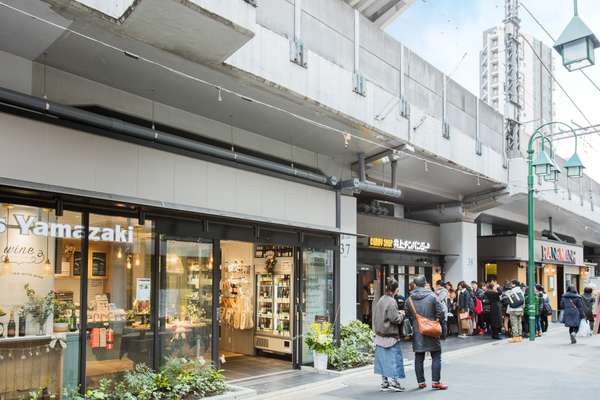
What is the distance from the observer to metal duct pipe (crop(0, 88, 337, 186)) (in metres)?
7.59

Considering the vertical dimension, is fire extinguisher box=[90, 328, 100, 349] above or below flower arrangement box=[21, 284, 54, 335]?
below

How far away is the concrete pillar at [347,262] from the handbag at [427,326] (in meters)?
4.17

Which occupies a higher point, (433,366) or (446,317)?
(446,317)

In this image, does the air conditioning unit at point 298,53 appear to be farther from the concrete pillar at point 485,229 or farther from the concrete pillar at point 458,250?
the concrete pillar at point 485,229

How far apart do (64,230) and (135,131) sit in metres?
1.83

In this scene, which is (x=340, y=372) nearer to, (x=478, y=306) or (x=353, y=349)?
(x=353, y=349)

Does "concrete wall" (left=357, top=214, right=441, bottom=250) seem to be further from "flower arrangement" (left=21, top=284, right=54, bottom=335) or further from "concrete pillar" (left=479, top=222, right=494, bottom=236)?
"flower arrangement" (left=21, top=284, right=54, bottom=335)

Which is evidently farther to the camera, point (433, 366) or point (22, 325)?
point (433, 366)

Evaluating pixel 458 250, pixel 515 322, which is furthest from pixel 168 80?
pixel 458 250

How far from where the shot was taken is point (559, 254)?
2908 centimetres

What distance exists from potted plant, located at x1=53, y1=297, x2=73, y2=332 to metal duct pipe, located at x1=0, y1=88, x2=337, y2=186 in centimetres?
249

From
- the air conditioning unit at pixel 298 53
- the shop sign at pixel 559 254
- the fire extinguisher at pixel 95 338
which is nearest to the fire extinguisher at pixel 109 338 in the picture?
the fire extinguisher at pixel 95 338

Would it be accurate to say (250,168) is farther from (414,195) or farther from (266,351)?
(414,195)

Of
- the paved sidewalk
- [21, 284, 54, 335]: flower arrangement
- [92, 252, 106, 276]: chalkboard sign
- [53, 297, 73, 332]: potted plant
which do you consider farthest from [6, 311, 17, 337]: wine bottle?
the paved sidewalk
